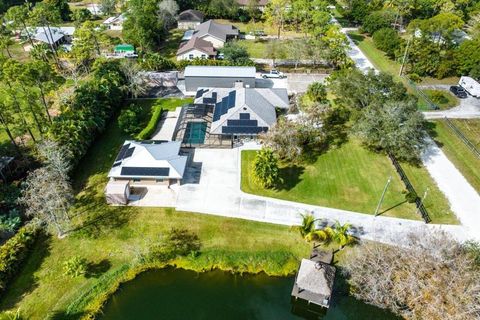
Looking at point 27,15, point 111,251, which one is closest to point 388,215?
point 111,251

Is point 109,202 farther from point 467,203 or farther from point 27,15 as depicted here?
point 27,15

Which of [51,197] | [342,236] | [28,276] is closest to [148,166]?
[51,197]

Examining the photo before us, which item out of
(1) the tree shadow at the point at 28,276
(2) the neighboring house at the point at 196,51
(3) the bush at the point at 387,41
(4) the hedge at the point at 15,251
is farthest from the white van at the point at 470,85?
(4) the hedge at the point at 15,251

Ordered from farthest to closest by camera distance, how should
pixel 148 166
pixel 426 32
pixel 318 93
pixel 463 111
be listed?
pixel 426 32
pixel 463 111
pixel 318 93
pixel 148 166

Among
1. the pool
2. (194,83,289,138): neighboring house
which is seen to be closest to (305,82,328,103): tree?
(194,83,289,138): neighboring house

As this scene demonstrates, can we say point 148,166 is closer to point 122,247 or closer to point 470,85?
point 122,247
